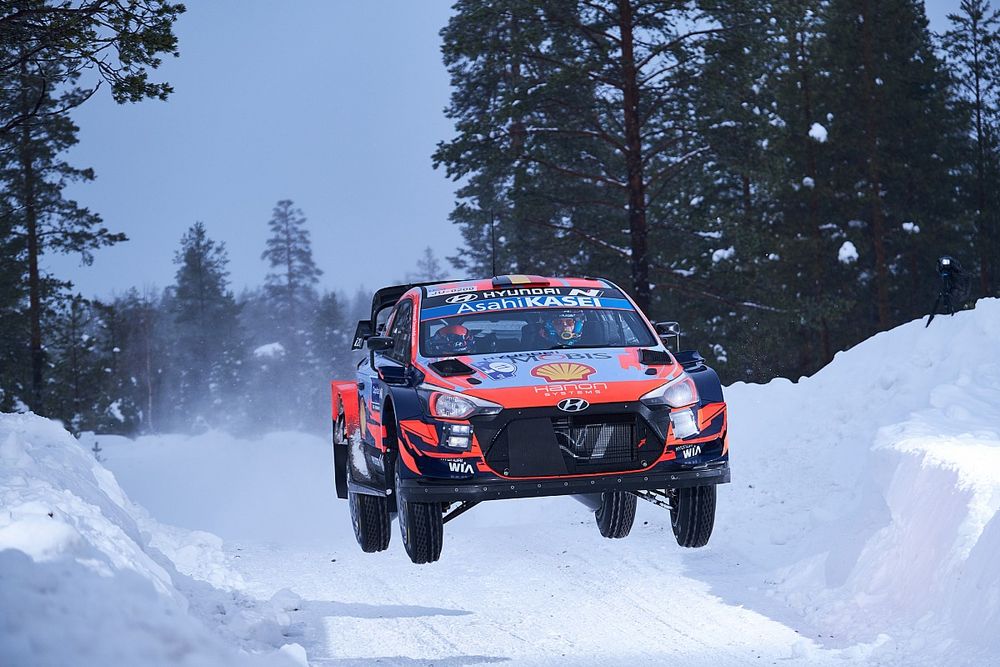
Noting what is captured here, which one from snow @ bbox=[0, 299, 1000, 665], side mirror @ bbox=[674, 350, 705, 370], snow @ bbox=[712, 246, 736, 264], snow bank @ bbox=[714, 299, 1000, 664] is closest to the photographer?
snow @ bbox=[0, 299, 1000, 665]

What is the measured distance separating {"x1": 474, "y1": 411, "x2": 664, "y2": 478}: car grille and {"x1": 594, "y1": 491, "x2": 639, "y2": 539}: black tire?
1.76 metres

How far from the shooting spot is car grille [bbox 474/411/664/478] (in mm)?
6594

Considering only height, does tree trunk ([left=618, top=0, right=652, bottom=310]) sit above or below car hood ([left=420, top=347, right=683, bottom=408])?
above

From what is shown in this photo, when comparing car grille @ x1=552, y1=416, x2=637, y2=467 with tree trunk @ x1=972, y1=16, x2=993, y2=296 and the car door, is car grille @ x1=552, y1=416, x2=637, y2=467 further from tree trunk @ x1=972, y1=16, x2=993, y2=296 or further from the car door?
tree trunk @ x1=972, y1=16, x2=993, y2=296

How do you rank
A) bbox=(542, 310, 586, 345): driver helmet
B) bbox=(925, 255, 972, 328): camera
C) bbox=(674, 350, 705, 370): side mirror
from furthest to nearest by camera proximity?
bbox=(925, 255, 972, 328): camera < bbox=(542, 310, 586, 345): driver helmet < bbox=(674, 350, 705, 370): side mirror

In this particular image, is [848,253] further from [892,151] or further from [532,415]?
[532,415]

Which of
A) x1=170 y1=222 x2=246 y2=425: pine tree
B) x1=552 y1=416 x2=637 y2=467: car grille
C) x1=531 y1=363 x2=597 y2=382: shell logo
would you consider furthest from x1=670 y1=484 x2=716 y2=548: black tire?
x1=170 y1=222 x2=246 y2=425: pine tree

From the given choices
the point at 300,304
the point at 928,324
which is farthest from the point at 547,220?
the point at 300,304

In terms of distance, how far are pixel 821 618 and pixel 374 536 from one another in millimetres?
3669

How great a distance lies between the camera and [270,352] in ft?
291

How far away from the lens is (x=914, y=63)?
129 ft

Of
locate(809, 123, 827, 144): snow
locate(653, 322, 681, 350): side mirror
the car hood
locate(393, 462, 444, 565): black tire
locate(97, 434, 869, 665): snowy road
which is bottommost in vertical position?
locate(97, 434, 869, 665): snowy road

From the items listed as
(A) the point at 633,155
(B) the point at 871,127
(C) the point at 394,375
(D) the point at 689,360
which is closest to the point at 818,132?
(B) the point at 871,127

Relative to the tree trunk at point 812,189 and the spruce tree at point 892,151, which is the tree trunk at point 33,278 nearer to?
the tree trunk at point 812,189
